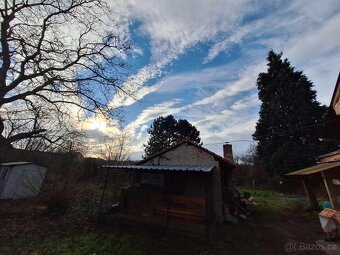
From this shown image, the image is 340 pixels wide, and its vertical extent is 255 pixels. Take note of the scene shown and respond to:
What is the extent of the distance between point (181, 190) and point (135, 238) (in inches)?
172

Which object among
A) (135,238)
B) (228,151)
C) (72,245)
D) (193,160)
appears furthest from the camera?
(228,151)

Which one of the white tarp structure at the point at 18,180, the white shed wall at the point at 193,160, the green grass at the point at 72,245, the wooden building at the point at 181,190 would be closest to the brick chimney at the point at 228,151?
the wooden building at the point at 181,190

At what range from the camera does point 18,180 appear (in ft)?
53.5

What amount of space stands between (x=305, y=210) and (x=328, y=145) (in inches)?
491

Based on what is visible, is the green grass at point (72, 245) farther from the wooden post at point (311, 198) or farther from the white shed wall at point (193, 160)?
the wooden post at point (311, 198)

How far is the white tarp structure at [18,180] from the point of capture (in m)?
15.6

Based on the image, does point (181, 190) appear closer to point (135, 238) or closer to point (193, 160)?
point (193, 160)

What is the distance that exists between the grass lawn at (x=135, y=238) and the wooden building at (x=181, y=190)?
2.80ft

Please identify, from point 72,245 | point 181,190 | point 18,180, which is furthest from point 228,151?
point 18,180

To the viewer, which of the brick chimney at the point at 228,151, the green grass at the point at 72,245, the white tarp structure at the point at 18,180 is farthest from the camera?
the brick chimney at the point at 228,151

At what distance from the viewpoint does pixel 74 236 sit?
8.48 m

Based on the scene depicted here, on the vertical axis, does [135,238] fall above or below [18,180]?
below

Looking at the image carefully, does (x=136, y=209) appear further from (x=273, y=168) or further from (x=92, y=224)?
(x=273, y=168)

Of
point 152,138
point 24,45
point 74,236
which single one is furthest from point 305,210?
point 152,138
